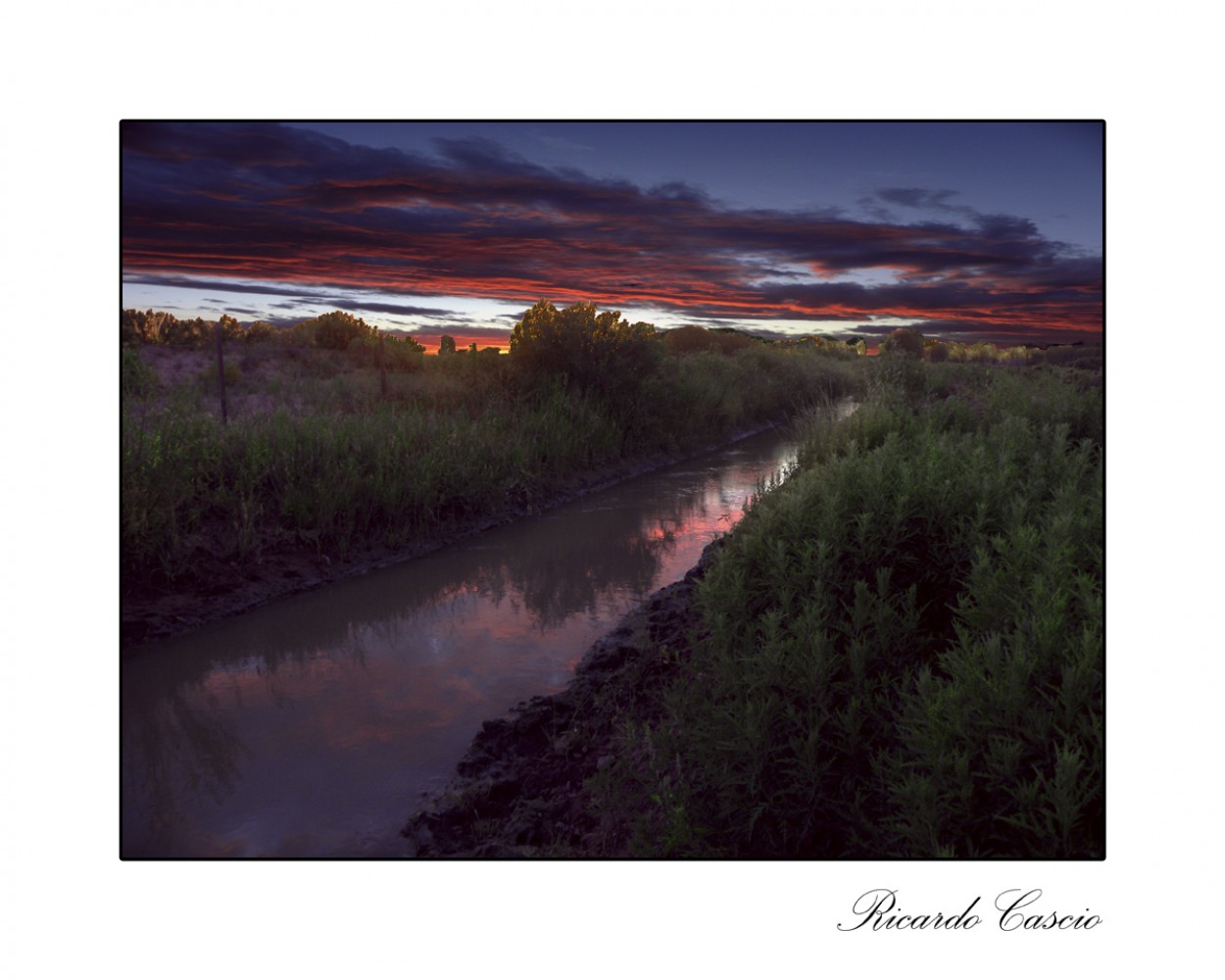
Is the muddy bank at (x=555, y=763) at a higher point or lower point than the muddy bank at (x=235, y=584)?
lower

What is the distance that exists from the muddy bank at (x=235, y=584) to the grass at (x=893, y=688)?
393cm

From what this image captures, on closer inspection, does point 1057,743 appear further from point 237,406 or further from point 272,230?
point 237,406

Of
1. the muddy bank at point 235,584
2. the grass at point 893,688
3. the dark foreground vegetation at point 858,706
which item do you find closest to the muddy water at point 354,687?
the muddy bank at point 235,584

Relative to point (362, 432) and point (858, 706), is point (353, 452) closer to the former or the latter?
point (362, 432)

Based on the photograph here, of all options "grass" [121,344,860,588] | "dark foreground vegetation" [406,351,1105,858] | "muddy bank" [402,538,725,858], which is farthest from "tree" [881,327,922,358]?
"grass" [121,344,860,588]

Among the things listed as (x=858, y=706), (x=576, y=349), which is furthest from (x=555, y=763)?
(x=576, y=349)

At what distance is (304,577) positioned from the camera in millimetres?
7246

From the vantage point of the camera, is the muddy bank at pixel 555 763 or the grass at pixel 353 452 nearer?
the muddy bank at pixel 555 763

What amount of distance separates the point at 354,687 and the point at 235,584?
2114 millimetres

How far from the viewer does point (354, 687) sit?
17.4 ft

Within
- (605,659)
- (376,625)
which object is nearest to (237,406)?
(376,625)

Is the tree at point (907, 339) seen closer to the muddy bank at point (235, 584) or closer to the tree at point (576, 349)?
the muddy bank at point (235, 584)

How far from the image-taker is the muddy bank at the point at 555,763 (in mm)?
3541

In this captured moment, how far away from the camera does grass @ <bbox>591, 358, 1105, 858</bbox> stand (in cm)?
259
